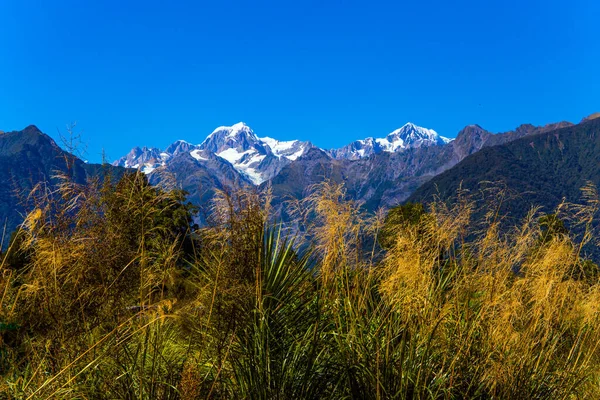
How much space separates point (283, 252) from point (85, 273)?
2293 millimetres

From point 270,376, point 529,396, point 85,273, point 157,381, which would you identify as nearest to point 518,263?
point 529,396

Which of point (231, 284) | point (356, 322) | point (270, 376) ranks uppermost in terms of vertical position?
point (231, 284)

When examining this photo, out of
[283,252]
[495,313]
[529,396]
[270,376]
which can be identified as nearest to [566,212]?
[495,313]

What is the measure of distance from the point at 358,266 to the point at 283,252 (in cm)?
132

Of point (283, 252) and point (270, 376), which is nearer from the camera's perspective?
point (270, 376)

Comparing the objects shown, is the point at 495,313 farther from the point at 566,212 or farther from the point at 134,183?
the point at 134,183

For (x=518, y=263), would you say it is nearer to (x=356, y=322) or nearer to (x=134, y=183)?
(x=356, y=322)

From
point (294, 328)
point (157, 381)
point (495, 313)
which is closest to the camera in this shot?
point (157, 381)

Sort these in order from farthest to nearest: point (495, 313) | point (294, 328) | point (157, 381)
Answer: point (294, 328), point (495, 313), point (157, 381)

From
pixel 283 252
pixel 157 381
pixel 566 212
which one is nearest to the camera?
pixel 157 381

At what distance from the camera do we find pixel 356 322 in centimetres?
343

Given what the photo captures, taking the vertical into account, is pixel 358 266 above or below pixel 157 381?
above

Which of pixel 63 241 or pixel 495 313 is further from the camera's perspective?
pixel 495 313

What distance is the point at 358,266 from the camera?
369 cm
